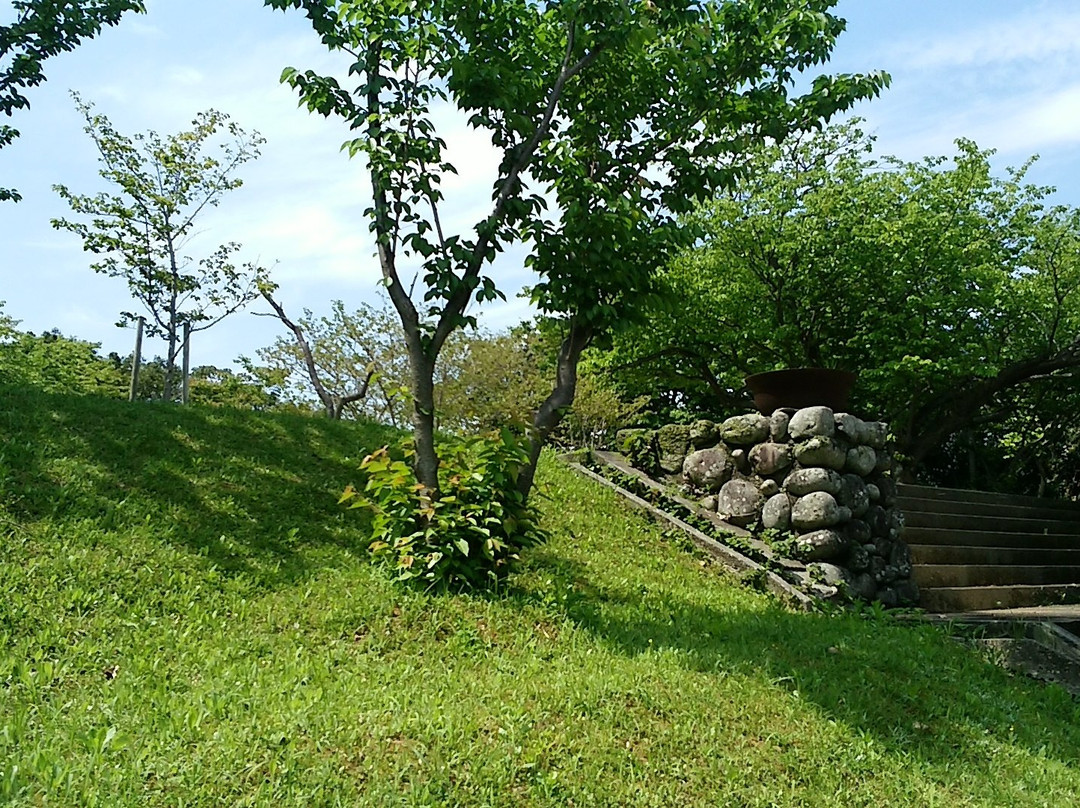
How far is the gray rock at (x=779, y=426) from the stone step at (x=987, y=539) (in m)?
2.25

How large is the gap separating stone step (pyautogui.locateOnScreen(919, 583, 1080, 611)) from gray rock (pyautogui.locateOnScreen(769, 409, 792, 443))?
195cm

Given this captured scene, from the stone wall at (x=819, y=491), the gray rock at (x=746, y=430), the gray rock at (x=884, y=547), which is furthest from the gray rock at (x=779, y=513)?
the gray rock at (x=884, y=547)

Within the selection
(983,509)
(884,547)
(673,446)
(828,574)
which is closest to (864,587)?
(828,574)

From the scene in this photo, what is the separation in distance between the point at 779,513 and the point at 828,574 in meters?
0.70

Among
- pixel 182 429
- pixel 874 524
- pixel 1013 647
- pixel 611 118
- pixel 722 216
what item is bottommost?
pixel 1013 647

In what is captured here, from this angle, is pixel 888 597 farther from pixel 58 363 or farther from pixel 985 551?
pixel 58 363

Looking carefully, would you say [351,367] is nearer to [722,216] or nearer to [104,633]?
[722,216]

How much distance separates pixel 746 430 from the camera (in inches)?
288

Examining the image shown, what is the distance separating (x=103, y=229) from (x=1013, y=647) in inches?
507

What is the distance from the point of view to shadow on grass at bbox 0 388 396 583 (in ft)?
16.0

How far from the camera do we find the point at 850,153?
14531mm

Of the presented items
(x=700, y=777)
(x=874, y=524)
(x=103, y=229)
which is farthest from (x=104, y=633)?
(x=103, y=229)

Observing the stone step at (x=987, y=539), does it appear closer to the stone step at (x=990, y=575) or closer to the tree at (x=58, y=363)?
the stone step at (x=990, y=575)

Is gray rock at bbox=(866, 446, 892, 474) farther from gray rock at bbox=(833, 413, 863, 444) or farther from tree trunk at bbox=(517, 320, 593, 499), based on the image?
tree trunk at bbox=(517, 320, 593, 499)
